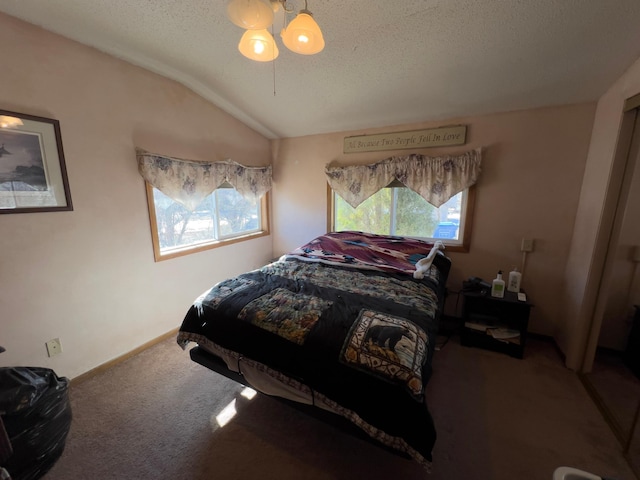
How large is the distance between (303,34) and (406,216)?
2170mm

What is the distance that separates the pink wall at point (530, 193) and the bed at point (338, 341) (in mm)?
852

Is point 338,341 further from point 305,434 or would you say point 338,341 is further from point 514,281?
point 514,281

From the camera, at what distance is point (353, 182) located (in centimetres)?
296

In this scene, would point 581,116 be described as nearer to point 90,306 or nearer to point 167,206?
point 167,206

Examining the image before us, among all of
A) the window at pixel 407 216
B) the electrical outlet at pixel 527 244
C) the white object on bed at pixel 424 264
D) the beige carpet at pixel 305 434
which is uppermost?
the window at pixel 407 216

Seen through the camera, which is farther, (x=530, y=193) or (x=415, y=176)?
(x=415, y=176)

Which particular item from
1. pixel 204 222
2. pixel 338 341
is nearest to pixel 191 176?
pixel 204 222

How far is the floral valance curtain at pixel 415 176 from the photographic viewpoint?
2.45 metres

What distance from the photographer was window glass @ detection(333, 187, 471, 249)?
267cm

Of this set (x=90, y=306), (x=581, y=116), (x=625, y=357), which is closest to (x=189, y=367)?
(x=90, y=306)

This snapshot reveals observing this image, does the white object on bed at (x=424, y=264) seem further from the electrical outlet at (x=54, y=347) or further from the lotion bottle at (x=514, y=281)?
the electrical outlet at (x=54, y=347)

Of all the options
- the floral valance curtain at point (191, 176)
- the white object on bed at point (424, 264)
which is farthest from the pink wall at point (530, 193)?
the floral valance curtain at point (191, 176)

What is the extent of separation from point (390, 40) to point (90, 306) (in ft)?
9.57

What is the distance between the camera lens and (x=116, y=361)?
2.14 m
